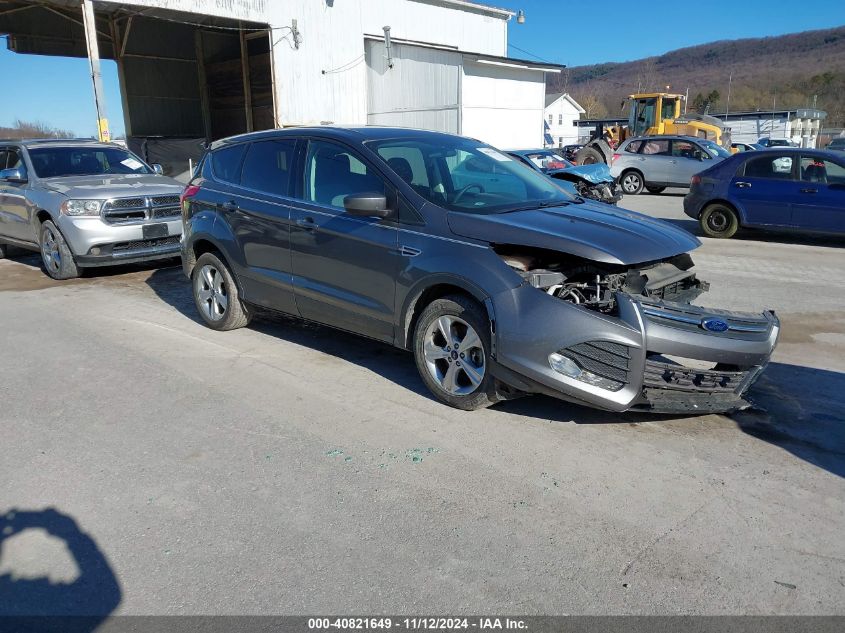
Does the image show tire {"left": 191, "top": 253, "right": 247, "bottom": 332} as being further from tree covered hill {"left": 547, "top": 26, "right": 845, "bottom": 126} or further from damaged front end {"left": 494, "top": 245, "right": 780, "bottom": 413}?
tree covered hill {"left": 547, "top": 26, "right": 845, "bottom": 126}

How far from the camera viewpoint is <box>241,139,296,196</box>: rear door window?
5625 millimetres

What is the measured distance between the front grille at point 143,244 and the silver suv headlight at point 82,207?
19.3 inches

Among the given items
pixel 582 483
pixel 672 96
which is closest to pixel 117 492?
pixel 582 483

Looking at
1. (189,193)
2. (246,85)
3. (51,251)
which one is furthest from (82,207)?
(246,85)

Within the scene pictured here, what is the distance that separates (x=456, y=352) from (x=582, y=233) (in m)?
1.11

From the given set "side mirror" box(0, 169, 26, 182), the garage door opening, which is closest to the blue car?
"side mirror" box(0, 169, 26, 182)

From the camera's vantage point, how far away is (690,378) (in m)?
4.04

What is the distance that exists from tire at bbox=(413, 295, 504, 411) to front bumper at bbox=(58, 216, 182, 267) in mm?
5630

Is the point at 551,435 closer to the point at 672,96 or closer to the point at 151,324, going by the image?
the point at 151,324

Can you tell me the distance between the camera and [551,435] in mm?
4227

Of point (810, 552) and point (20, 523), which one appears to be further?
point (20, 523)

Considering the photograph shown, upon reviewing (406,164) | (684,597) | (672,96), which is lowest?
(684,597)

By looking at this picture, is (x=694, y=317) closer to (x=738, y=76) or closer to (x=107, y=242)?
(x=107, y=242)

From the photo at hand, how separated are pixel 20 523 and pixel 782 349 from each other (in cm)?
568
